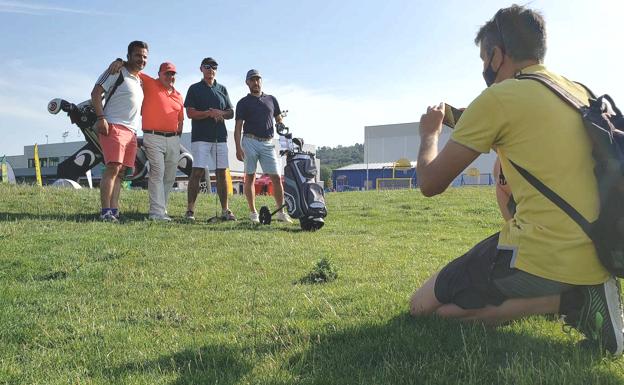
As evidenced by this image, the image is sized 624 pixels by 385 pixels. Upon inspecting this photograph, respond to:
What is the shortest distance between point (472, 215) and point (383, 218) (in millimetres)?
2046

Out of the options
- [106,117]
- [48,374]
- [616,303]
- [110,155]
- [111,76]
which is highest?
[111,76]

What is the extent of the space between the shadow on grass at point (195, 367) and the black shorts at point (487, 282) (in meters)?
1.17

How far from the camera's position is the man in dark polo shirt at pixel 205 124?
8.03 metres

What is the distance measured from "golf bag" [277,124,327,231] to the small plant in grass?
125 inches

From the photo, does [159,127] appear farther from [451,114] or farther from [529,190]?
[529,190]

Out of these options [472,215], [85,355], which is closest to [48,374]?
[85,355]

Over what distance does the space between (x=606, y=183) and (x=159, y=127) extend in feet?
21.6

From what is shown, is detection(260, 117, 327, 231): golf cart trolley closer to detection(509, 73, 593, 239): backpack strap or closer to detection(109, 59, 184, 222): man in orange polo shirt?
detection(109, 59, 184, 222): man in orange polo shirt

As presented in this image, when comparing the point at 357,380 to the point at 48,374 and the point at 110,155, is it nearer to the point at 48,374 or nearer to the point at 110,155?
the point at 48,374

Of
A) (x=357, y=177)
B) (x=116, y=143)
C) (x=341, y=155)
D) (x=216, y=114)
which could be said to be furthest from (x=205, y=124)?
(x=341, y=155)

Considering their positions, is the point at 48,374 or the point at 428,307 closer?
the point at 48,374

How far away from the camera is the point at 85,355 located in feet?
8.57

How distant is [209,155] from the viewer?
8.16 meters

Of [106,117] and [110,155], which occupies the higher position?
[106,117]
